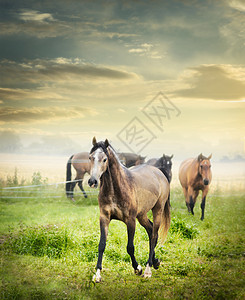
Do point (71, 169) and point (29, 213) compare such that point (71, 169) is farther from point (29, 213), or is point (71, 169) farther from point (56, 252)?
point (56, 252)

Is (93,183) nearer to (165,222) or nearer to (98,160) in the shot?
(98,160)

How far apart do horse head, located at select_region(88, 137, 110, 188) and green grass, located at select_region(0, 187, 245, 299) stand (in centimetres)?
155

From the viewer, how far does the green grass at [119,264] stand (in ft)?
14.0

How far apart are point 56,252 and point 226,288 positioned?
110 inches

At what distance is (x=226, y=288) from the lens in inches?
182

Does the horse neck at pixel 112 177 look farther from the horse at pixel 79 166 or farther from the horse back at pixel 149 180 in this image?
the horse at pixel 79 166

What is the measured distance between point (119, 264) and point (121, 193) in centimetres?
175

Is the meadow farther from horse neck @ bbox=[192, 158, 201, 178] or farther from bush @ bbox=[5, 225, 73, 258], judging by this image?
horse neck @ bbox=[192, 158, 201, 178]

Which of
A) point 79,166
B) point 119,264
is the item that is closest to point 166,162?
point 119,264

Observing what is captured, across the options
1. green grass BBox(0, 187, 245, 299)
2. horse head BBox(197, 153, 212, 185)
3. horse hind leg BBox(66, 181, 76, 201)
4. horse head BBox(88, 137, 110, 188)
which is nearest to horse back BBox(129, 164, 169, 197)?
horse head BBox(88, 137, 110, 188)

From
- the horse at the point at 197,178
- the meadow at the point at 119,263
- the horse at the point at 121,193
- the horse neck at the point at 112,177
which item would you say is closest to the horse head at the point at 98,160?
the horse at the point at 121,193

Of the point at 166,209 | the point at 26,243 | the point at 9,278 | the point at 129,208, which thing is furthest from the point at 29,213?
the point at 129,208

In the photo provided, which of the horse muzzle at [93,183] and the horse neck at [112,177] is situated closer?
the horse muzzle at [93,183]

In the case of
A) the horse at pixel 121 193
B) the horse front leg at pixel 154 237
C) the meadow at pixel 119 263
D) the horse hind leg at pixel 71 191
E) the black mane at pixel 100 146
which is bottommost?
the horse hind leg at pixel 71 191
